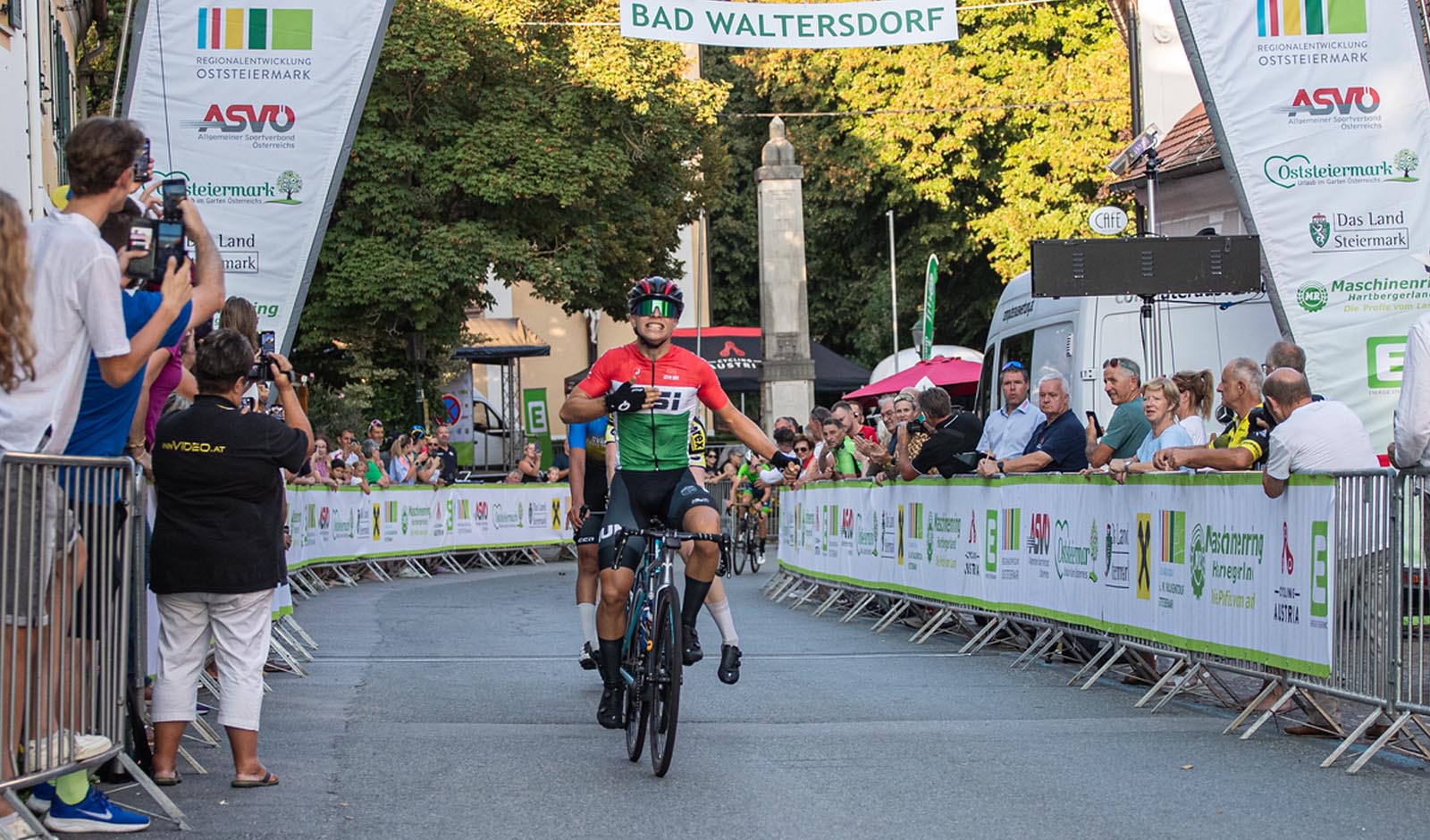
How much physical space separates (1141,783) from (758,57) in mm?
43349

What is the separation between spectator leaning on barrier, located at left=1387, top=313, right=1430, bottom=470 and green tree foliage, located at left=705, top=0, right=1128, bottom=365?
34276 millimetres

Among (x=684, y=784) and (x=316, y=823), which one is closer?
(x=316, y=823)

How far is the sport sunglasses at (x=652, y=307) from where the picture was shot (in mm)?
8805

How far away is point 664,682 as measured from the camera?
25.5ft

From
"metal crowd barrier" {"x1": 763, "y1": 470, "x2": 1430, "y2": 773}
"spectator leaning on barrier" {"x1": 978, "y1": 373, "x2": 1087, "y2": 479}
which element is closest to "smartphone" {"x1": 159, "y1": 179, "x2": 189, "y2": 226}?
"metal crowd barrier" {"x1": 763, "y1": 470, "x2": 1430, "y2": 773}

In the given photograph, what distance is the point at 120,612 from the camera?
675cm

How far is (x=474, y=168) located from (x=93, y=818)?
3026 cm

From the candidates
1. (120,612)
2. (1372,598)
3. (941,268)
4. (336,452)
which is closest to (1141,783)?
(1372,598)

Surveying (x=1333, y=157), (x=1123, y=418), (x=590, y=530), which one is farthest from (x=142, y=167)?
(x=1333, y=157)

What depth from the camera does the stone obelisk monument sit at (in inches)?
1670

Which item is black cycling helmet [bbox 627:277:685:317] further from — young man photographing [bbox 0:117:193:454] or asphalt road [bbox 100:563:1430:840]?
young man photographing [bbox 0:117:193:454]

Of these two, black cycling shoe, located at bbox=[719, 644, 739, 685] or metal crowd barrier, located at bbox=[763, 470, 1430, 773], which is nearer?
metal crowd barrier, located at bbox=[763, 470, 1430, 773]

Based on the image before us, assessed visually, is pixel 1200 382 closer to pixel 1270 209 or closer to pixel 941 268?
pixel 1270 209

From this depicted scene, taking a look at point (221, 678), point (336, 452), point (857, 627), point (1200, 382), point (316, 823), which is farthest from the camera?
point (336, 452)
